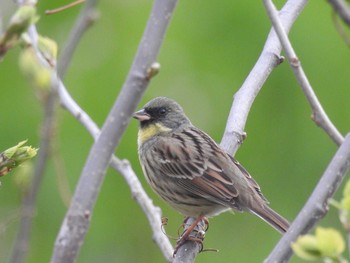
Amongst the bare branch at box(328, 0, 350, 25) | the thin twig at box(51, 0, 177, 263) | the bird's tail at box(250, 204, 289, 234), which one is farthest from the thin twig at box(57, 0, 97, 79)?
the bird's tail at box(250, 204, 289, 234)

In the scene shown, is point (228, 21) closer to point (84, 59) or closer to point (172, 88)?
point (172, 88)

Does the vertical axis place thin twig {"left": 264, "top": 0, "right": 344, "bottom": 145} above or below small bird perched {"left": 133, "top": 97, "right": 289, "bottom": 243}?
above

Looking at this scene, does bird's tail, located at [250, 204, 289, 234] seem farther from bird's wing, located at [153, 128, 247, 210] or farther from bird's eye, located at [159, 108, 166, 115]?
bird's eye, located at [159, 108, 166, 115]

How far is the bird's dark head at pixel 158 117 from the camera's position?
5.27 metres

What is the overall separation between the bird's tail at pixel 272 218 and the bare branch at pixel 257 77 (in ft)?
1.36

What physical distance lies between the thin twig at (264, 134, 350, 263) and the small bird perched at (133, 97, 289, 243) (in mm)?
1809

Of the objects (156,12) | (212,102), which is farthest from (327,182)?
(212,102)

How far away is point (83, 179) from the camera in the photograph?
2146 millimetres

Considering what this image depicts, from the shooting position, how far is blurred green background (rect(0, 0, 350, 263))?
654 centimetres

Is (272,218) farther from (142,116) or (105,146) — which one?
(105,146)

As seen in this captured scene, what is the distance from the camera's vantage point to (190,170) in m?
5.02

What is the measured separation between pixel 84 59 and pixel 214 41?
1077mm

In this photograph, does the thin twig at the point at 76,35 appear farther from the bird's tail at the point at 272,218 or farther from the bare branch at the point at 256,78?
the bird's tail at the point at 272,218

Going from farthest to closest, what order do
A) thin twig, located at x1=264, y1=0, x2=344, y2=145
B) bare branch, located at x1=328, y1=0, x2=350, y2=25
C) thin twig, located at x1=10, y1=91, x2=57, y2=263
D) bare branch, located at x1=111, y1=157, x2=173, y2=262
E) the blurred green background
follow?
the blurred green background < bare branch, located at x1=111, y1=157, x2=173, y2=262 < thin twig, located at x1=264, y1=0, x2=344, y2=145 < bare branch, located at x1=328, y1=0, x2=350, y2=25 < thin twig, located at x1=10, y1=91, x2=57, y2=263
